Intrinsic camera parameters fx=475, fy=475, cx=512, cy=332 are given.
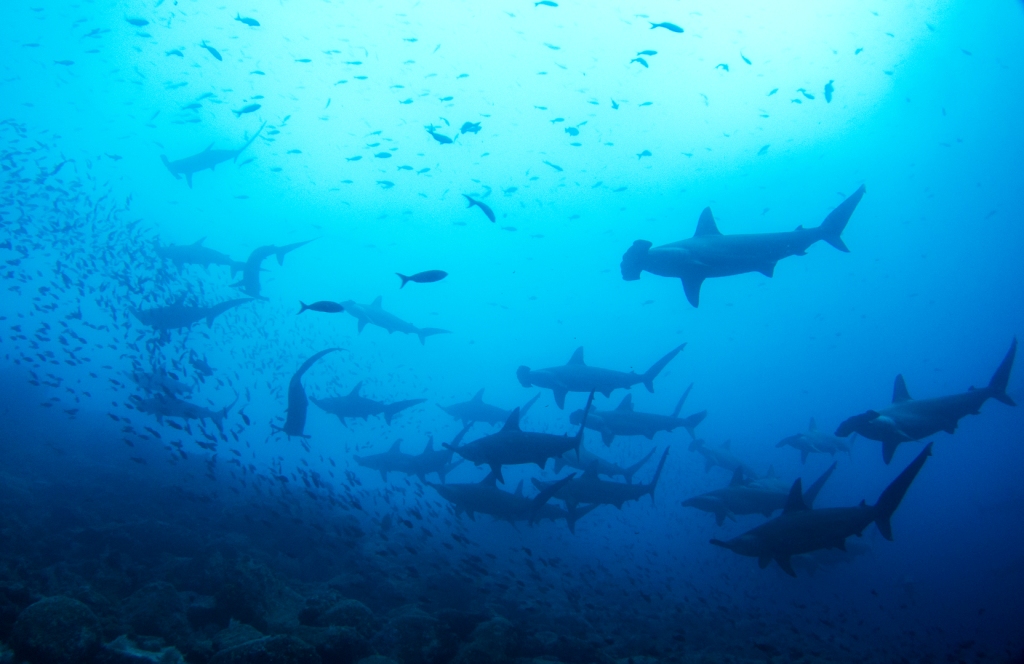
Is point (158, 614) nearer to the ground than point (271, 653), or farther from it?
nearer to the ground

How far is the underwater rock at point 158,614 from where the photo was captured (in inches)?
215

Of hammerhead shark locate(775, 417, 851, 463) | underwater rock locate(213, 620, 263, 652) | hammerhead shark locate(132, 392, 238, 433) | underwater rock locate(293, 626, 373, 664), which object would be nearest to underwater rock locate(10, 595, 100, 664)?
underwater rock locate(213, 620, 263, 652)

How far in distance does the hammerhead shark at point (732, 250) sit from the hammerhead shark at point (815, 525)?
3.35 m

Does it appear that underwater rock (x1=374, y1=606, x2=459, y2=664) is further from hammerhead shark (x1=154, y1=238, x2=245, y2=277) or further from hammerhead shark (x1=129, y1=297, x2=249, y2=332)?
hammerhead shark (x1=154, y1=238, x2=245, y2=277)

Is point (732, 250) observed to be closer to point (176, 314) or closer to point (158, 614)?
point (158, 614)

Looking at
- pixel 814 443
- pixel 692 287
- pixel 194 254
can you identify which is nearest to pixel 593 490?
pixel 692 287

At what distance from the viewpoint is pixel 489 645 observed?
Answer: 5812 mm

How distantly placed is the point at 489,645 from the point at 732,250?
664 cm

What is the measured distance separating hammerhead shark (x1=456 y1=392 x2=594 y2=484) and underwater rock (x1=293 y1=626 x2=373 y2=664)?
8.59 ft

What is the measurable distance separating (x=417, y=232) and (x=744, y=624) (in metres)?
Answer: 87.0

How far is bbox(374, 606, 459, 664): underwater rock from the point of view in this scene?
18.9ft

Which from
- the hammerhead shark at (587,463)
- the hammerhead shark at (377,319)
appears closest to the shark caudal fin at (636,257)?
the hammerhead shark at (587,463)

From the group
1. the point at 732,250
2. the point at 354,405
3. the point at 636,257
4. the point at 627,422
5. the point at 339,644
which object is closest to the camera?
the point at 339,644

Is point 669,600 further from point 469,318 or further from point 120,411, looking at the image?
point 469,318
